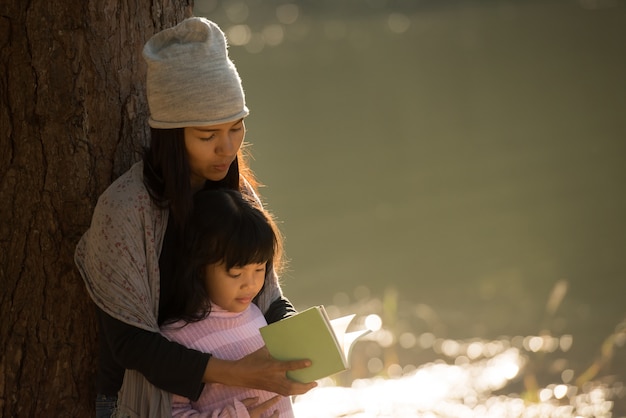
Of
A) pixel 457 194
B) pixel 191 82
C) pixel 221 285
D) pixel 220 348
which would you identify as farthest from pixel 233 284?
pixel 457 194

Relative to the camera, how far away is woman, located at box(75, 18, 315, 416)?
2887 millimetres

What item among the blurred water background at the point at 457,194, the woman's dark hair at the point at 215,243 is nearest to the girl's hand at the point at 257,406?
the woman's dark hair at the point at 215,243

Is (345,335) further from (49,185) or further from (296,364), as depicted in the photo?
(49,185)

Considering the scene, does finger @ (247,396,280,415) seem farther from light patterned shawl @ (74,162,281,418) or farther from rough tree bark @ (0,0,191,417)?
rough tree bark @ (0,0,191,417)

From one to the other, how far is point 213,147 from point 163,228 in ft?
0.78

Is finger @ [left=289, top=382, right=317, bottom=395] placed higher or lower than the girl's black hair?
lower

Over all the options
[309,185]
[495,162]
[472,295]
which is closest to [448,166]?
[495,162]

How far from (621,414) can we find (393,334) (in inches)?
61.3

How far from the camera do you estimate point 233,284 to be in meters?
3.02

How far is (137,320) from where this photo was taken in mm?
2910

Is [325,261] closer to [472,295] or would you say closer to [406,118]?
[472,295]

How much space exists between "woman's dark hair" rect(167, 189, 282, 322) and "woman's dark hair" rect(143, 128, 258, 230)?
0.16ft

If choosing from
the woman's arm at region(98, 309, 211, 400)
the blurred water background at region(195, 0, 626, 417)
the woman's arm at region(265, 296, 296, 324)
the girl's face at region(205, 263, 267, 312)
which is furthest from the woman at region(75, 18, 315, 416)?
the blurred water background at region(195, 0, 626, 417)

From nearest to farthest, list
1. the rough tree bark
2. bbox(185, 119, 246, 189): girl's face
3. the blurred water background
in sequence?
bbox(185, 119, 246, 189): girl's face < the rough tree bark < the blurred water background
